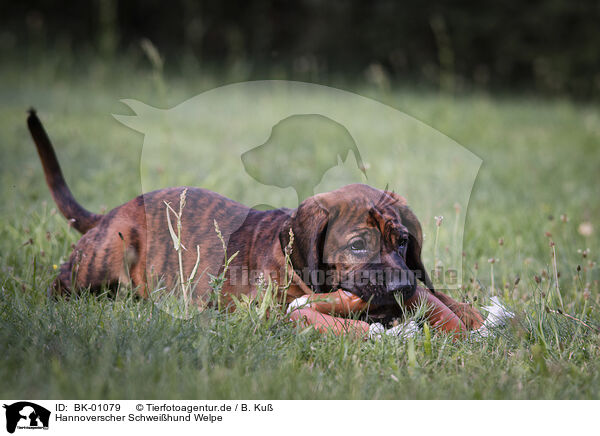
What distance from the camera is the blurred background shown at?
17.0m

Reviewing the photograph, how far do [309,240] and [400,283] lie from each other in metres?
0.52

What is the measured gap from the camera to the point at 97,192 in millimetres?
5723

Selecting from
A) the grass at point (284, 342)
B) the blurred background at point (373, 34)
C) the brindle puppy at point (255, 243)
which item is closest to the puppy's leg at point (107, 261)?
the brindle puppy at point (255, 243)

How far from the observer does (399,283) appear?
287cm

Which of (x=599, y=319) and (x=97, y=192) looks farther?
(x=97, y=192)

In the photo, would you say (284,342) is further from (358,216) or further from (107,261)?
(107,261)

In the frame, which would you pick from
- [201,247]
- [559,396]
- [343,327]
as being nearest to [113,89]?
[201,247]

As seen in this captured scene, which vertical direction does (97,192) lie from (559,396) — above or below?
above

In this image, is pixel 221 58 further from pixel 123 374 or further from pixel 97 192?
pixel 123 374
